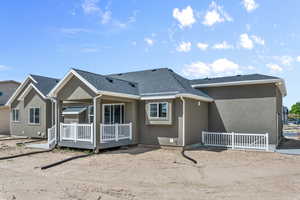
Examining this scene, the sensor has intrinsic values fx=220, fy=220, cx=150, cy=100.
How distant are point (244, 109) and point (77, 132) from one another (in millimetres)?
10732

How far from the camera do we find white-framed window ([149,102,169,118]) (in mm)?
13122

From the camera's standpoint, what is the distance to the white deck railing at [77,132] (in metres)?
12.2

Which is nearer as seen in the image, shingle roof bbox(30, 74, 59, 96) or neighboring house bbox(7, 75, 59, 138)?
neighboring house bbox(7, 75, 59, 138)

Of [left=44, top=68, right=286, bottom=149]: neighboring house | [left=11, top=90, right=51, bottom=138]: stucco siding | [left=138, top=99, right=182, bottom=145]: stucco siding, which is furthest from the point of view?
[left=11, top=90, right=51, bottom=138]: stucco siding

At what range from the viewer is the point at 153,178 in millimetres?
7086

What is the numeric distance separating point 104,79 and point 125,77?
4.97 meters

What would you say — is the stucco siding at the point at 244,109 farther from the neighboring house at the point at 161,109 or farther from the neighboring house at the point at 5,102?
the neighboring house at the point at 5,102

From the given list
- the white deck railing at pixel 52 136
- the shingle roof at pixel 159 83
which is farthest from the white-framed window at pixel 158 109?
the white deck railing at pixel 52 136

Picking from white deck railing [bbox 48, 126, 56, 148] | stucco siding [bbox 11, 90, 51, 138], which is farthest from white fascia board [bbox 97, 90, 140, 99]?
stucco siding [bbox 11, 90, 51, 138]

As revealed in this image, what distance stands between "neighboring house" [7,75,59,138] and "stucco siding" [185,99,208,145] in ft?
39.5

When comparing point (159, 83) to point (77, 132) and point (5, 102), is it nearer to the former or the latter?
point (77, 132)

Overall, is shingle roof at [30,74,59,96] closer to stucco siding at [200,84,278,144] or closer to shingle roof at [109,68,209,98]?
shingle roof at [109,68,209,98]

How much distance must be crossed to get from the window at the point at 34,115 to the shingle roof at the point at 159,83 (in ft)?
27.1

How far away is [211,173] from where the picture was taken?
7.80 m
